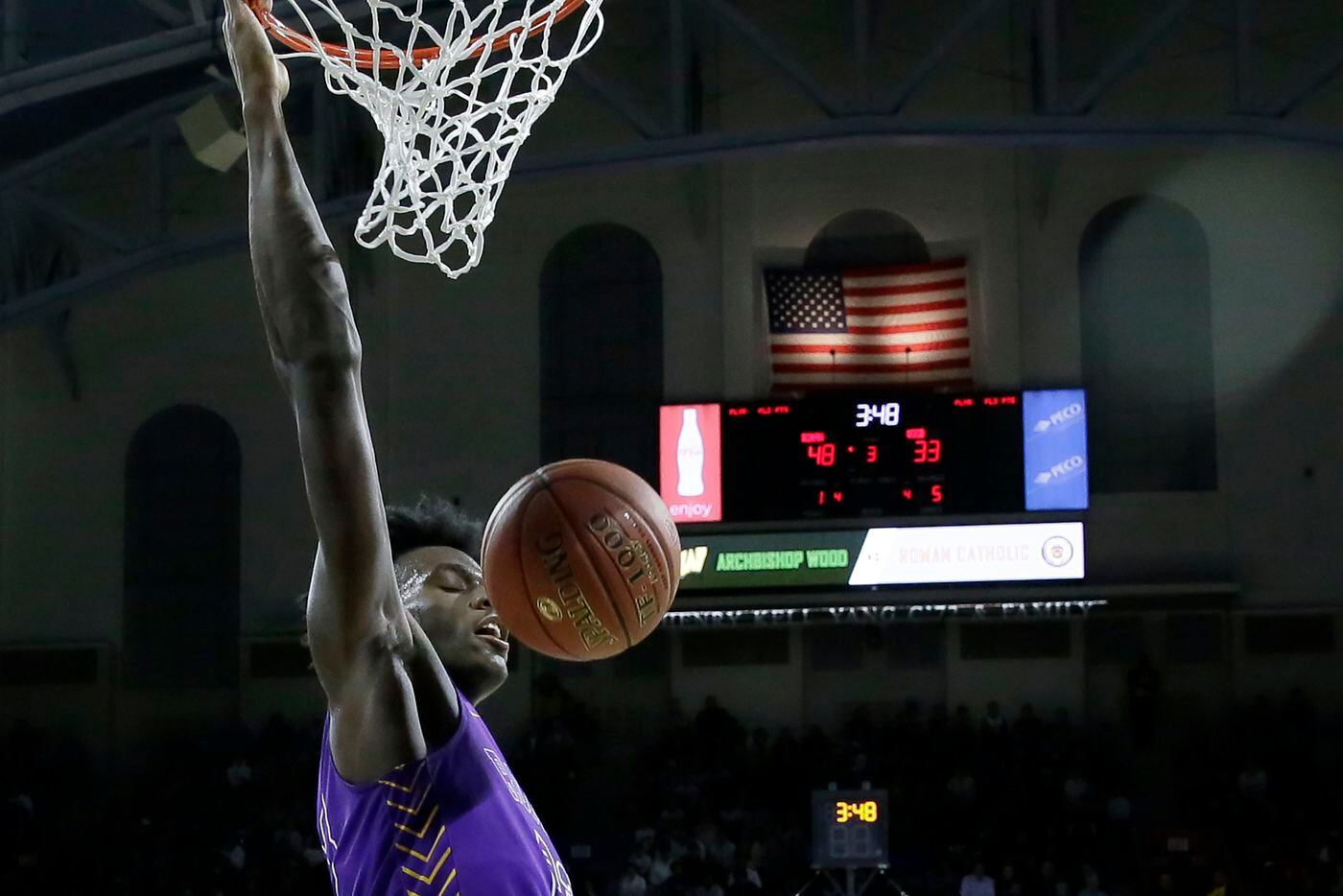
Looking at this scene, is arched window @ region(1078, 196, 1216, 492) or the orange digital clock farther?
arched window @ region(1078, 196, 1216, 492)

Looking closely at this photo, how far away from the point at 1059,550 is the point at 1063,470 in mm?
664

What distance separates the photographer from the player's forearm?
202 centimetres

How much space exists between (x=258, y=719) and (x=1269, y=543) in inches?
360

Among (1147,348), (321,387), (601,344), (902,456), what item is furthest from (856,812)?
(321,387)

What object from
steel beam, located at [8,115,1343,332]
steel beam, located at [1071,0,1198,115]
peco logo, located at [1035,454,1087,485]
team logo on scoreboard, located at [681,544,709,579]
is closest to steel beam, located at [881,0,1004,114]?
steel beam, located at [8,115,1343,332]

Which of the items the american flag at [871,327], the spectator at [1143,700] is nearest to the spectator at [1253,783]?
the spectator at [1143,700]

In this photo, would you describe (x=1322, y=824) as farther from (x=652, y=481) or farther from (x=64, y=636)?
(x=64, y=636)

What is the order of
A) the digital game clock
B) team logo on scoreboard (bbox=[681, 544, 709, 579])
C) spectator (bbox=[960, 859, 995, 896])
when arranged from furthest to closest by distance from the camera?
team logo on scoreboard (bbox=[681, 544, 709, 579]) → spectator (bbox=[960, 859, 995, 896]) → the digital game clock

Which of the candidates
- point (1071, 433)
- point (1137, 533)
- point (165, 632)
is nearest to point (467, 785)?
point (1071, 433)

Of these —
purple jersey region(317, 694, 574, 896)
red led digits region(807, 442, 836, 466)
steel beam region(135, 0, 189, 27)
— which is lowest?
purple jersey region(317, 694, 574, 896)

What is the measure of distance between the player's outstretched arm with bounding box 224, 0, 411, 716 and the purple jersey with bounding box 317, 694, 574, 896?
20 cm

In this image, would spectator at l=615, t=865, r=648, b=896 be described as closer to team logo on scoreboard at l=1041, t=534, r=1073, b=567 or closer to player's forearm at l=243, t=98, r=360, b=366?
team logo on scoreboard at l=1041, t=534, r=1073, b=567

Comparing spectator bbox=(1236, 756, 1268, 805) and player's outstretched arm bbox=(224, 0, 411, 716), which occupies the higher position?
player's outstretched arm bbox=(224, 0, 411, 716)

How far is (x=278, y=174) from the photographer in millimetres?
2104
